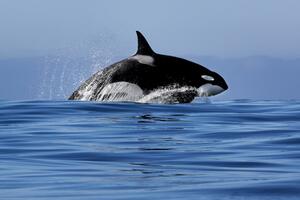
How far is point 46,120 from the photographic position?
16.5 metres

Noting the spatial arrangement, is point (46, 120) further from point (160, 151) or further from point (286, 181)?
point (286, 181)

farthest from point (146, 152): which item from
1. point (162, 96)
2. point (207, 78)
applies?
point (207, 78)

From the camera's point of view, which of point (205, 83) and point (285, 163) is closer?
point (285, 163)

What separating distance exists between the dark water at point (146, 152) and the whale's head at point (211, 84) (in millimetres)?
2527

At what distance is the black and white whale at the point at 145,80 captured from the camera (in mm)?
Answer: 20578

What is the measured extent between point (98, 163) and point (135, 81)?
10874mm

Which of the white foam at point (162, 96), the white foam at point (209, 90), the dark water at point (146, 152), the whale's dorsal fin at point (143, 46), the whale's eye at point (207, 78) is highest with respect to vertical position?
the whale's dorsal fin at point (143, 46)

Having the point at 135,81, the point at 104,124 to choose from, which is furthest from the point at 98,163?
the point at 135,81

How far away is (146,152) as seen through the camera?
10.9 meters

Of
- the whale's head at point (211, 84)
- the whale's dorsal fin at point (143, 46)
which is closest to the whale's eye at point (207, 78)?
the whale's head at point (211, 84)

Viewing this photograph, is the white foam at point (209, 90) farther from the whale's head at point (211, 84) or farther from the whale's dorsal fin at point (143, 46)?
the whale's dorsal fin at point (143, 46)

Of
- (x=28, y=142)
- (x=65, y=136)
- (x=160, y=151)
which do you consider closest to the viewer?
(x=160, y=151)

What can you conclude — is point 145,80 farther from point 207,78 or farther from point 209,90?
point 209,90

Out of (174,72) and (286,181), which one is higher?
(174,72)
